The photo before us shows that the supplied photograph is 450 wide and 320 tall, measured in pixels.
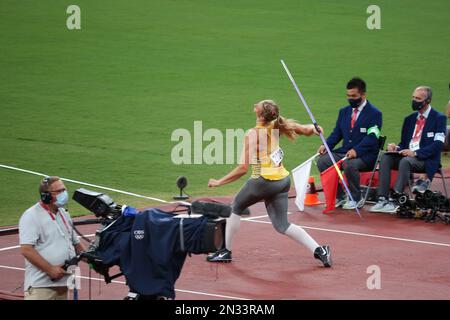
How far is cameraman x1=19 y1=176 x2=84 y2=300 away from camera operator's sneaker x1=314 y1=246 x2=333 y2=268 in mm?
3746

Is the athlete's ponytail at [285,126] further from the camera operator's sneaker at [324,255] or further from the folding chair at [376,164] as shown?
the folding chair at [376,164]

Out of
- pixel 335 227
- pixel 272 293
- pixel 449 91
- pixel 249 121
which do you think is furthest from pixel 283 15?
pixel 272 293

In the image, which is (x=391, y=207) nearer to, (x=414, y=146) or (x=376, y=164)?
(x=376, y=164)

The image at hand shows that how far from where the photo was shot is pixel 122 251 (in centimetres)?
991

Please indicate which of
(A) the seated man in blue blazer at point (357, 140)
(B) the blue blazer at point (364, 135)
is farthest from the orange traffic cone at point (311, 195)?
(B) the blue blazer at point (364, 135)

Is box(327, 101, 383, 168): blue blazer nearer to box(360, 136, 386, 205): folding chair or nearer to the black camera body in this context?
box(360, 136, 386, 205): folding chair

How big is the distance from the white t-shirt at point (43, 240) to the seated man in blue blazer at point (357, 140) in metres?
6.87

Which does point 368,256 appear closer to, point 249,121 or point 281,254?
point 281,254

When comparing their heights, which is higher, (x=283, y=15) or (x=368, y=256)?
(x=283, y=15)

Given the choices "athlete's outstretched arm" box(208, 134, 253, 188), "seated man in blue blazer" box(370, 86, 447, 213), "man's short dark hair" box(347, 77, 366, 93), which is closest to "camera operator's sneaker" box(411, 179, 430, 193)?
"seated man in blue blazer" box(370, 86, 447, 213)

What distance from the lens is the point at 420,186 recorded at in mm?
15227

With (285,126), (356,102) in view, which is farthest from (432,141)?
(285,126)

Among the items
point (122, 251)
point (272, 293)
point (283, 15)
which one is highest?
point (283, 15)
